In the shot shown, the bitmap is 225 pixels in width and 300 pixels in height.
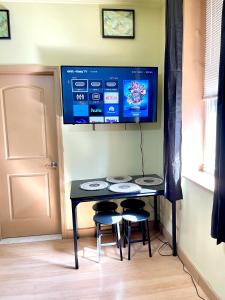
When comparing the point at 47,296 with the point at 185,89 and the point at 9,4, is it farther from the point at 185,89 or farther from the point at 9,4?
the point at 9,4

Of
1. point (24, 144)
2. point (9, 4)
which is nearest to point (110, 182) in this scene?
point (24, 144)

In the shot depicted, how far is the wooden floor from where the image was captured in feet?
6.62

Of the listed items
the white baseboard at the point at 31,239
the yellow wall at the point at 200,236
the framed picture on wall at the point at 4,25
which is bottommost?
the white baseboard at the point at 31,239

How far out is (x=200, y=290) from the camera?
6.65ft

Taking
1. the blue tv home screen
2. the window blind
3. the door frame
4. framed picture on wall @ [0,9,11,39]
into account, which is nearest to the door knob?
the door frame

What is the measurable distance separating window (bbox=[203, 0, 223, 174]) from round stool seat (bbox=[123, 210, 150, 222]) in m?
0.78

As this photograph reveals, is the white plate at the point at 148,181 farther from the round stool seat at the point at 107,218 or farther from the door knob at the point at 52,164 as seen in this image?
the door knob at the point at 52,164

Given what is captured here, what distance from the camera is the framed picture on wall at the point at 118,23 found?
269cm

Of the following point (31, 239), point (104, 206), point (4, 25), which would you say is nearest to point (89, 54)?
point (4, 25)

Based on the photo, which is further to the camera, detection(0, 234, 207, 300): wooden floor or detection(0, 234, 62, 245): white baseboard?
detection(0, 234, 62, 245): white baseboard

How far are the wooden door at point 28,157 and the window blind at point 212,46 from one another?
1.68 metres

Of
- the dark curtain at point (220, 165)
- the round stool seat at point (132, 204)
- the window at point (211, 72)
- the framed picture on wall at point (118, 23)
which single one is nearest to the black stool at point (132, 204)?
the round stool seat at point (132, 204)

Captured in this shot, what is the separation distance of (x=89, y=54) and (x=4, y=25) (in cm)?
A: 93

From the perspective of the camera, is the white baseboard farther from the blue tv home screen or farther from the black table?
the blue tv home screen
